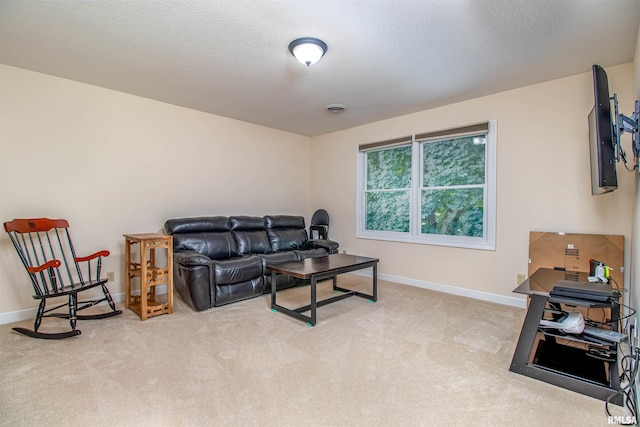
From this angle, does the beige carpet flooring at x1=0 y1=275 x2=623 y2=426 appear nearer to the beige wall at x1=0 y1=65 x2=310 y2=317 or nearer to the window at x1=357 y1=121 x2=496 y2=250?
the beige wall at x1=0 y1=65 x2=310 y2=317

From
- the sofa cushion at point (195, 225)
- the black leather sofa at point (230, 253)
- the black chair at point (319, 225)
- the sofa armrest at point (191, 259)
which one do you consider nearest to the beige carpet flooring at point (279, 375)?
the black leather sofa at point (230, 253)

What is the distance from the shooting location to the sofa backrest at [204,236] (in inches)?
147

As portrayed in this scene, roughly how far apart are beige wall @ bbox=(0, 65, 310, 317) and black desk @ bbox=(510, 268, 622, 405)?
Answer: 3.87 m

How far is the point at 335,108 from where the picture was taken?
4066 mm

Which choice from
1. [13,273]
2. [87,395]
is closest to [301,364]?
[87,395]

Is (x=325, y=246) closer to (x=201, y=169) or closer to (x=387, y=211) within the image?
(x=387, y=211)

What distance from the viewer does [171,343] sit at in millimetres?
2502

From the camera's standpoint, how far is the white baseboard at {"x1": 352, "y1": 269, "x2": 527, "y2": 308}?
11.4 feet

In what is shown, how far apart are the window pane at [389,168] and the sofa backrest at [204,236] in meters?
2.34

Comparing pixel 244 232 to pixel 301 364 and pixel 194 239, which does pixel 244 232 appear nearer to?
pixel 194 239

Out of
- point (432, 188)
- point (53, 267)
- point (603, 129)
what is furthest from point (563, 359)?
point (53, 267)

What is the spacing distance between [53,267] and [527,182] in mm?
4647

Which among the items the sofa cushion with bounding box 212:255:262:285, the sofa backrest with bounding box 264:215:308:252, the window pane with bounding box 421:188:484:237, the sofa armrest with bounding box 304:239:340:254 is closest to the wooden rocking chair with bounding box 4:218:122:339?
the sofa cushion with bounding box 212:255:262:285

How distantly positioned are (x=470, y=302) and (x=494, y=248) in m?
0.68
